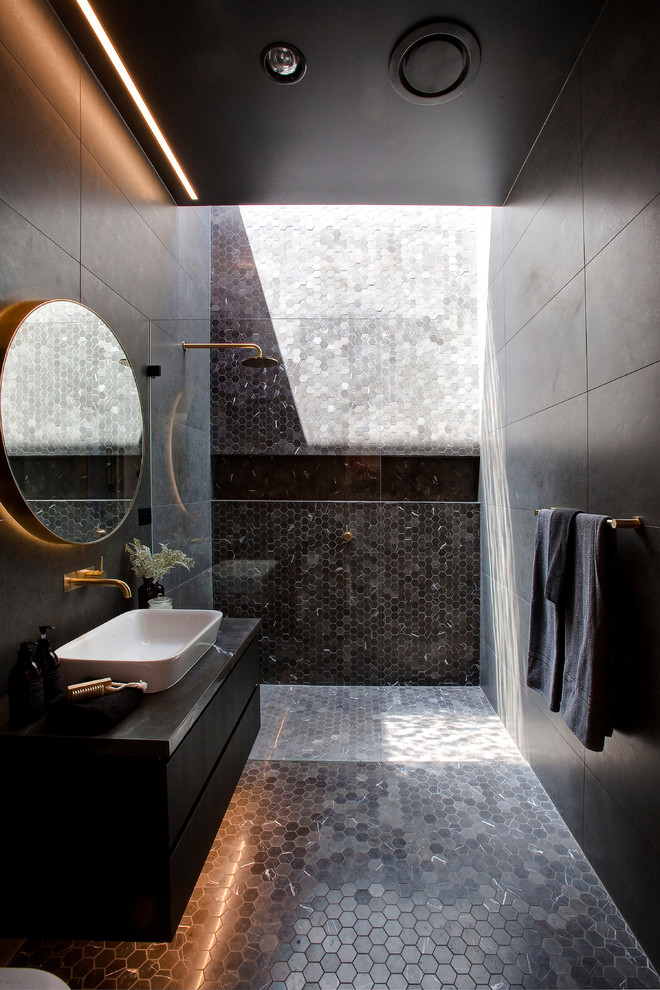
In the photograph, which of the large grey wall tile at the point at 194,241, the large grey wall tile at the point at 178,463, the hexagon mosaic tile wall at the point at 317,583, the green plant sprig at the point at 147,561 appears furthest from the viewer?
the hexagon mosaic tile wall at the point at 317,583

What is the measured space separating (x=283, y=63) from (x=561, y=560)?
6.52 feet

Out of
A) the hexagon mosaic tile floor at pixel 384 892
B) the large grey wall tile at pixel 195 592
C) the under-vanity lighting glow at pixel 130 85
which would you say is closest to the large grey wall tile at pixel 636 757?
the hexagon mosaic tile floor at pixel 384 892

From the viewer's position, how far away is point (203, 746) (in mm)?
1485

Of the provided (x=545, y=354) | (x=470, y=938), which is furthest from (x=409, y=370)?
(x=470, y=938)

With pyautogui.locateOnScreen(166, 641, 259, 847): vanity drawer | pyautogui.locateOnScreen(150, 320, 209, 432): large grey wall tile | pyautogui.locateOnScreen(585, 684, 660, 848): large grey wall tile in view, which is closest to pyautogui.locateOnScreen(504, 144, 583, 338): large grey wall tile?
pyautogui.locateOnScreen(585, 684, 660, 848): large grey wall tile

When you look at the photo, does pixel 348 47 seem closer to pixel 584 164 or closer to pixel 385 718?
pixel 584 164

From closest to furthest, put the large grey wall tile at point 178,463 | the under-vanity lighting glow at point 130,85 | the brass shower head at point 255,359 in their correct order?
1. the under-vanity lighting glow at point 130,85
2. the large grey wall tile at point 178,463
3. the brass shower head at point 255,359

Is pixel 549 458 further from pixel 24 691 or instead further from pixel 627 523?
pixel 24 691

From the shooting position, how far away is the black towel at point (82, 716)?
1211 mm

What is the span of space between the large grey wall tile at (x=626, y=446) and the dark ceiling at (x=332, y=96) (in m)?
1.23

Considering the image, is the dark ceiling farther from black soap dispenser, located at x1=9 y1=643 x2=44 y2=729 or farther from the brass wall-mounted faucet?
black soap dispenser, located at x1=9 y1=643 x2=44 y2=729

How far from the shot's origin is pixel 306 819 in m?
1.93

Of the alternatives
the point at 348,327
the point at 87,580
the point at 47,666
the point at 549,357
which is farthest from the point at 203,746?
the point at 348,327

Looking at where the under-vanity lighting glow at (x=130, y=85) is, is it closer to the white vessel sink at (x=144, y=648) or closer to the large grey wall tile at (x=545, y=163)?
the large grey wall tile at (x=545, y=163)
